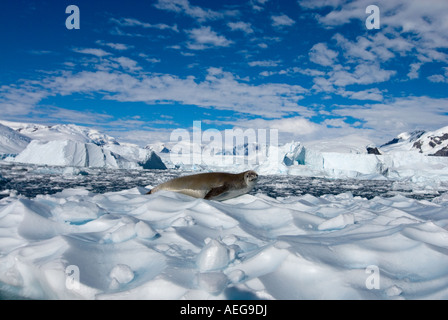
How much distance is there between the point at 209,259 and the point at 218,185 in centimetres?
312

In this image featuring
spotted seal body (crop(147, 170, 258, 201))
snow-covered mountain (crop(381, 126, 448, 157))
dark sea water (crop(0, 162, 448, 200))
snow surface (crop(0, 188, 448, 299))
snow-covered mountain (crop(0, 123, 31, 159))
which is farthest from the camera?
snow-covered mountain (crop(381, 126, 448, 157))

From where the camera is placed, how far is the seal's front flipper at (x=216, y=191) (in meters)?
4.88

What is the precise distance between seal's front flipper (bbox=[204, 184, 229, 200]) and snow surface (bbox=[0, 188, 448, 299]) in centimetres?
151

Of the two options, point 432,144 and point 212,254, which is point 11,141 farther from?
point 432,144

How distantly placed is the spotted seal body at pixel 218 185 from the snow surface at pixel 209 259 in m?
1.72

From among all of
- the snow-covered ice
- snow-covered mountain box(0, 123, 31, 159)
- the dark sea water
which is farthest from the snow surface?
snow-covered mountain box(0, 123, 31, 159)

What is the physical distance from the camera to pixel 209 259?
2131 millimetres

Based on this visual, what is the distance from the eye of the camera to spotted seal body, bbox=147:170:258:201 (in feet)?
16.7

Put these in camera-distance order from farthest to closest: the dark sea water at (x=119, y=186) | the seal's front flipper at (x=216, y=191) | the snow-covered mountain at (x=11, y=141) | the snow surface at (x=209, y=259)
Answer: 1. the snow-covered mountain at (x=11, y=141)
2. the dark sea water at (x=119, y=186)
3. the seal's front flipper at (x=216, y=191)
4. the snow surface at (x=209, y=259)

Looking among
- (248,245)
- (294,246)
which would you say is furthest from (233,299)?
(248,245)

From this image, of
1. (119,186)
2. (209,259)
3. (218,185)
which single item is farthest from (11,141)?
(209,259)

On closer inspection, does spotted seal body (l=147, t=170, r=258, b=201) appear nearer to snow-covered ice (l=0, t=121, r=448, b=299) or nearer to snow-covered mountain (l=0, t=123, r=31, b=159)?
snow-covered ice (l=0, t=121, r=448, b=299)

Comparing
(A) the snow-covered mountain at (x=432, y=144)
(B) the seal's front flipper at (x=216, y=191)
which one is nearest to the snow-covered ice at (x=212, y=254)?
(B) the seal's front flipper at (x=216, y=191)

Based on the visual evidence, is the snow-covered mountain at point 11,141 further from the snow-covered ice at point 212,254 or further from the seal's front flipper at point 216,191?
the snow-covered ice at point 212,254
